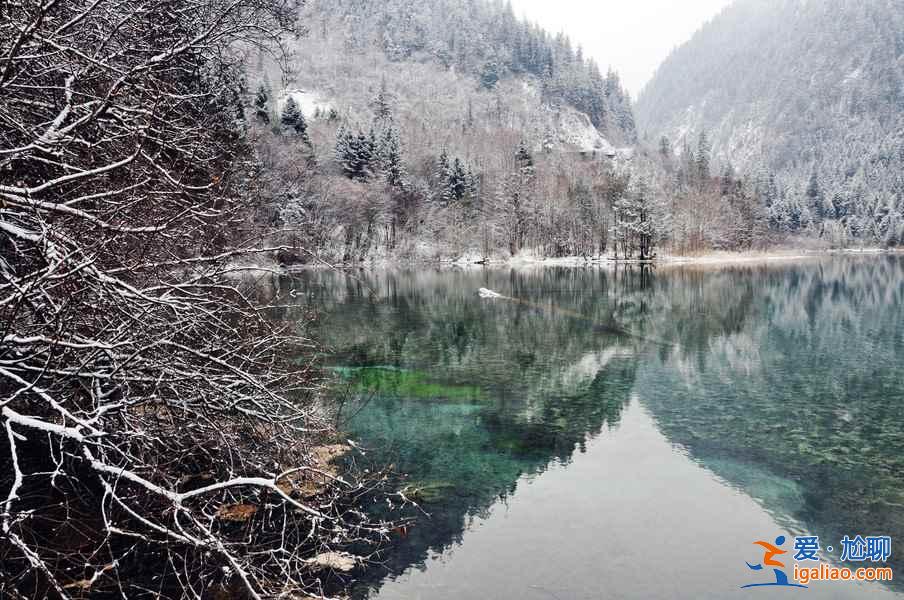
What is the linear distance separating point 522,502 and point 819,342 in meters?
21.9

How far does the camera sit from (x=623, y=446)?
14.0 metres

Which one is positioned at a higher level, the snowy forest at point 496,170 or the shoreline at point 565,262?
the snowy forest at point 496,170

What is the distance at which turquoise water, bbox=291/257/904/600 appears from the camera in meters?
8.66

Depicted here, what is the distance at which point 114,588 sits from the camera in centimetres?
711

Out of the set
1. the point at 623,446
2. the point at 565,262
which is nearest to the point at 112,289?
the point at 623,446

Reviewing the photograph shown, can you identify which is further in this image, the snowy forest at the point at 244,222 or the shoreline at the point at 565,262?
the shoreline at the point at 565,262

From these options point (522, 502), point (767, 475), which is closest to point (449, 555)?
point (522, 502)

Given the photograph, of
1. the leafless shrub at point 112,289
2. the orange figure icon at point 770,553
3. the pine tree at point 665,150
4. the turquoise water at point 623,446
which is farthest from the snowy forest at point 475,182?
the orange figure icon at point 770,553
